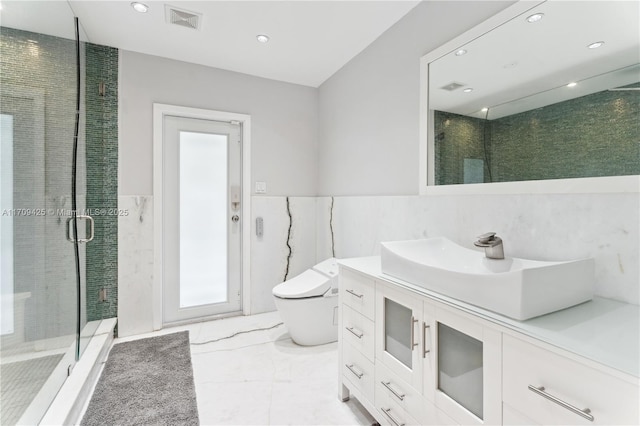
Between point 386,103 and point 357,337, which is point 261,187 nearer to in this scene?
point 386,103

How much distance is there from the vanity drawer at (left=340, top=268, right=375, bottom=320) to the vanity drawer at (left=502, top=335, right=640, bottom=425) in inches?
25.7

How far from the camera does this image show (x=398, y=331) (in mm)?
1293

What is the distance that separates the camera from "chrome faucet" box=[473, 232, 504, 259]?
1.24 metres

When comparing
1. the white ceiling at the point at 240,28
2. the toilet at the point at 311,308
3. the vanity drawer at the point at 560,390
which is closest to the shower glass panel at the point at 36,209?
the white ceiling at the point at 240,28

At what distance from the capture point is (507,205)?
1382 millimetres

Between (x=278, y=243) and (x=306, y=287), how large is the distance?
2.93 feet

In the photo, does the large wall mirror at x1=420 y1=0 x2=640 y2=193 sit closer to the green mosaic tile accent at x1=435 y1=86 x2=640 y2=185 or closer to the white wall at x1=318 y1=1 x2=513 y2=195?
the green mosaic tile accent at x1=435 y1=86 x2=640 y2=185

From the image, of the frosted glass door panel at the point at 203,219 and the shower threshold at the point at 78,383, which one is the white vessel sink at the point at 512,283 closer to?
the shower threshold at the point at 78,383

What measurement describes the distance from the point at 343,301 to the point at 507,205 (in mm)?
940

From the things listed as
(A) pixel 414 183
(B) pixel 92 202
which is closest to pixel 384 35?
(A) pixel 414 183

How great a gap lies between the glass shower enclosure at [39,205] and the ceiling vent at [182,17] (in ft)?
1.94

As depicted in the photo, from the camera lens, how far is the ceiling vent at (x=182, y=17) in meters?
2.00

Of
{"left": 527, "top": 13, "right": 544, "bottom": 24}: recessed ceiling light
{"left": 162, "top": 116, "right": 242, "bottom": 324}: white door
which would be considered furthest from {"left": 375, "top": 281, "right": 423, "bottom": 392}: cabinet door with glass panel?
{"left": 162, "top": 116, "right": 242, "bottom": 324}: white door

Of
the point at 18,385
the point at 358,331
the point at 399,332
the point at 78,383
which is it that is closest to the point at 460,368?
the point at 399,332
